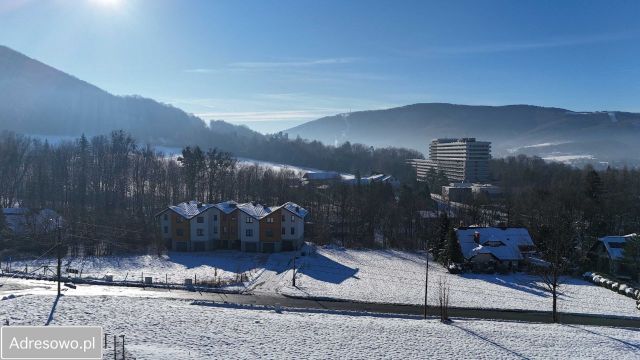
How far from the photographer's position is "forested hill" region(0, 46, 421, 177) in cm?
14175

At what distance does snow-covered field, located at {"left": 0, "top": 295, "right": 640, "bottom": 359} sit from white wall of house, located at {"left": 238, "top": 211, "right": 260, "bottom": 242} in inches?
779

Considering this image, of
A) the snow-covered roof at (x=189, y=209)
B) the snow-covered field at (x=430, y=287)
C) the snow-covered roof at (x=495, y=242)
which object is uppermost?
the snow-covered roof at (x=189, y=209)

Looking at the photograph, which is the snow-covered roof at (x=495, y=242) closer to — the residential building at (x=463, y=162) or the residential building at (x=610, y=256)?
the residential building at (x=610, y=256)

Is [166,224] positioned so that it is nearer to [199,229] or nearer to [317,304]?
[199,229]

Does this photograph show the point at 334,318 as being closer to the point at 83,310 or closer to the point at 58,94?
the point at 83,310

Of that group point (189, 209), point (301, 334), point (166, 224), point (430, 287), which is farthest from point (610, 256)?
point (166, 224)

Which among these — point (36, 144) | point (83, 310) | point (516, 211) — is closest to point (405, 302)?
point (83, 310)

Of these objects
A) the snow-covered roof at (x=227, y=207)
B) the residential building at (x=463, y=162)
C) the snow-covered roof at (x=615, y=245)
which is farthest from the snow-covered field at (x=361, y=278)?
the residential building at (x=463, y=162)

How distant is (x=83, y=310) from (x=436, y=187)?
90.7 metres

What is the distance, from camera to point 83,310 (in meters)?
22.9

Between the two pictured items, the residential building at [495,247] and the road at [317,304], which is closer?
the road at [317,304]

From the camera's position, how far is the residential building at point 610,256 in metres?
39.6

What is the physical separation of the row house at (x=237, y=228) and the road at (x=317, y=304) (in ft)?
46.5

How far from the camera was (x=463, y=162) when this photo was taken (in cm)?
13900
